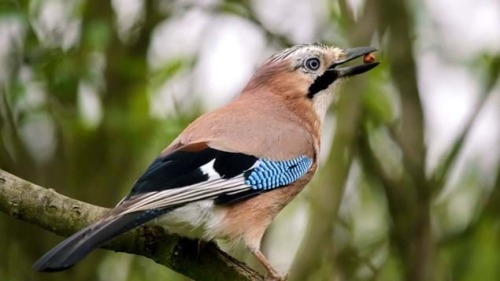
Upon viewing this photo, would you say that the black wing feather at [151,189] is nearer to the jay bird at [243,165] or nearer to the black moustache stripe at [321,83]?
the jay bird at [243,165]

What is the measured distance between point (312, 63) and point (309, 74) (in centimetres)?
8

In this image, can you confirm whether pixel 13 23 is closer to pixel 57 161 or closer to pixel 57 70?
pixel 57 70

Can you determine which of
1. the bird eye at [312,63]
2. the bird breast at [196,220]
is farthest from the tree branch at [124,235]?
the bird eye at [312,63]

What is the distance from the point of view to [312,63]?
759cm

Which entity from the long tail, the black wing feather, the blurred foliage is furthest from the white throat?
the long tail

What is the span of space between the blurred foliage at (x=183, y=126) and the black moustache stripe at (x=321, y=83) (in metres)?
0.62

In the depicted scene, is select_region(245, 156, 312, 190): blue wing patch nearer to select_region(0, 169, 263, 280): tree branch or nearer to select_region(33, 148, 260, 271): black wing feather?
select_region(33, 148, 260, 271): black wing feather

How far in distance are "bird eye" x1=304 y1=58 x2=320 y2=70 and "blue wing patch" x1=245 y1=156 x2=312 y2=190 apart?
0.87 metres

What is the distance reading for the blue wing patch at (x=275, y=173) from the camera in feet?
21.4

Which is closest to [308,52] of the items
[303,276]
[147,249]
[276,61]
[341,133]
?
[276,61]

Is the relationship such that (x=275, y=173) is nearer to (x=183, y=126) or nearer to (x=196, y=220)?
(x=196, y=220)

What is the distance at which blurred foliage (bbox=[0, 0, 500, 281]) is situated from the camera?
8.40m

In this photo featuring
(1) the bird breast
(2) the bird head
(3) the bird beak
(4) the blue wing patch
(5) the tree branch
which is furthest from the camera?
(2) the bird head

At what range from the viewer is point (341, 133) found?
8.18m
